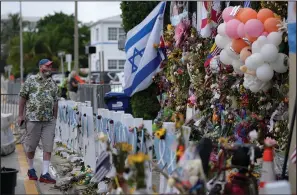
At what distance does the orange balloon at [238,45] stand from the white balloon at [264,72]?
2.27 ft

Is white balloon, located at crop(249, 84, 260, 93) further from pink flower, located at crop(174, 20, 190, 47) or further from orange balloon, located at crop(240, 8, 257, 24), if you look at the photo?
pink flower, located at crop(174, 20, 190, 47)

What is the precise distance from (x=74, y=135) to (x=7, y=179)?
18.2ft

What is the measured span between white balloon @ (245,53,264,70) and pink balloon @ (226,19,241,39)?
0.58 meters

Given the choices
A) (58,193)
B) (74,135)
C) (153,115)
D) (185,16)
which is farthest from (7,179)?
(153,115)

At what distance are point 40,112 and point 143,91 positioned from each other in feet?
15.8

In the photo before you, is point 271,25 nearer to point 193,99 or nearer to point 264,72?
point 264,72

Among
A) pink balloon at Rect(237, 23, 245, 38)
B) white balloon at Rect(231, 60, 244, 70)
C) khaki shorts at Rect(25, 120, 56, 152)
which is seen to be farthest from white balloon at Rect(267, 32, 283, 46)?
khaki shorts at Rect(25, 120, 56, 152)

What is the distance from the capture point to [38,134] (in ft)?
32.5

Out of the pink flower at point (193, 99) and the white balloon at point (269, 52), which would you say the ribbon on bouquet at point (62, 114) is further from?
the white balloon at point (269, 52)

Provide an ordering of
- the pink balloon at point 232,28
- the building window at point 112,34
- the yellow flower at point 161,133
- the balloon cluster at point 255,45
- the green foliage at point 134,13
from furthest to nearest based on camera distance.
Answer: the building window at point 112,34, the green foliage at point 134,13, the pink balloon at point 232,28, the balloon cluster at point 255,45, the yellow flower at point 161,133

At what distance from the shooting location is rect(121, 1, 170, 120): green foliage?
14.3 metres

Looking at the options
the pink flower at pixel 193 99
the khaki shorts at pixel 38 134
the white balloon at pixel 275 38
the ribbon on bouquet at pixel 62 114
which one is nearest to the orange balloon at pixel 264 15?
the white balloon at pixel 275 38

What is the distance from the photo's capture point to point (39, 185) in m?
9.63

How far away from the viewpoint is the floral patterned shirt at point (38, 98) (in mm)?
9828
